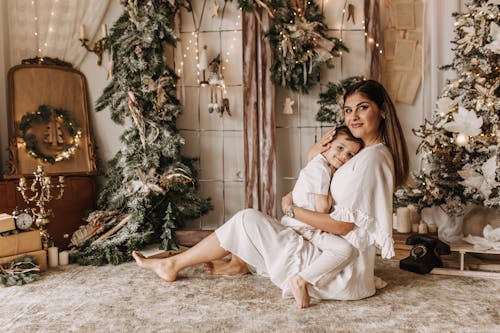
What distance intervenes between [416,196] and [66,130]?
3007 mm

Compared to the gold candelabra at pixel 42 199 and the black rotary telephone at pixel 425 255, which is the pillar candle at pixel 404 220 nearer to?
Answer: the black rotary telephone at pixel 425 255

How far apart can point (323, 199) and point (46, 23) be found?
3051 millimetres

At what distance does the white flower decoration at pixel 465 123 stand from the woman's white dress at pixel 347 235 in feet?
2.71

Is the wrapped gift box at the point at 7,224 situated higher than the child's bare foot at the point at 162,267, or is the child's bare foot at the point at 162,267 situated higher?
Result: the wrapped gift box at the point at 7,224

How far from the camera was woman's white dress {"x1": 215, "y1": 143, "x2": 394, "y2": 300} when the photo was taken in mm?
2488

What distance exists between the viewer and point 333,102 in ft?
12.9

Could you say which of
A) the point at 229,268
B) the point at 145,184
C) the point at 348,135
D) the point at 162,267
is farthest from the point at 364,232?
the point at 145,184

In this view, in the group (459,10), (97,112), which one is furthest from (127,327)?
(459,10)

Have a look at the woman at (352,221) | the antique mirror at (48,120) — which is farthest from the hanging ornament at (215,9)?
the woman at (352,221)

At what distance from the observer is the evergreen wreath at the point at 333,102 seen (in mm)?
3881

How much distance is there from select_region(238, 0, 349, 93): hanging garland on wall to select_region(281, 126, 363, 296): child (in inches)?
48.8

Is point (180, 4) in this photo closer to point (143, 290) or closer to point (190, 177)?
point (190, 177)

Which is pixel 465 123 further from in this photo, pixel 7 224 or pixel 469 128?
pixel 7 224

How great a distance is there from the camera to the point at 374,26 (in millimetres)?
3922
